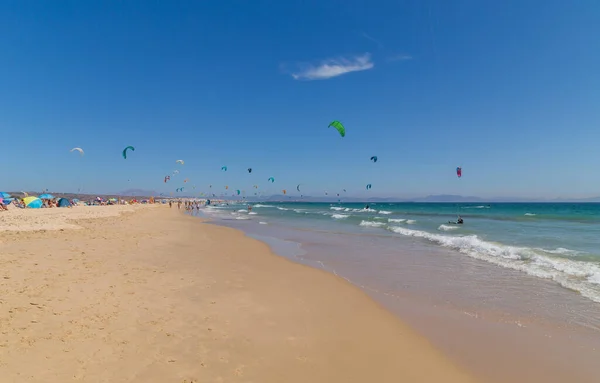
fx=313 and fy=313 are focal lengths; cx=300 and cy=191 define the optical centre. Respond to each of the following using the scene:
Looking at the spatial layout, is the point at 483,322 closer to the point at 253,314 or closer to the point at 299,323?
the point at 299,323

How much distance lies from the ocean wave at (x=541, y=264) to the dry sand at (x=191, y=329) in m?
6.62

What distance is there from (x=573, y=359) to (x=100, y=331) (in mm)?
7693

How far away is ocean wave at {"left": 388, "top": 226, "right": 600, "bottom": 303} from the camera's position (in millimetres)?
9281

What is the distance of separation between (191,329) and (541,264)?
516 inches

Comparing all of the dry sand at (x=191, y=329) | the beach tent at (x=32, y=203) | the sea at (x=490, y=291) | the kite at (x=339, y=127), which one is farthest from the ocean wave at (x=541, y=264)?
the beach tent at (x=32, y=203)

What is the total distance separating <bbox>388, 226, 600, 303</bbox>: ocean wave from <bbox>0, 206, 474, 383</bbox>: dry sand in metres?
6.62

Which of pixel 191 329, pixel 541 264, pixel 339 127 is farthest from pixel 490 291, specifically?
pixel 339 127

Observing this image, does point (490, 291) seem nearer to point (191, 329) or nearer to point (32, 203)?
point (191, 329)

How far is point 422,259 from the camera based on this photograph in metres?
13.4

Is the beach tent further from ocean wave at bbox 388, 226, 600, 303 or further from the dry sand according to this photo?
ocean wave at bbox 388, 226, 600, 303

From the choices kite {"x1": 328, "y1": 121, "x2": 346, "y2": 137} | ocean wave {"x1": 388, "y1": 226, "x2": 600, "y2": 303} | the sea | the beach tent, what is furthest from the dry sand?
the beach tent

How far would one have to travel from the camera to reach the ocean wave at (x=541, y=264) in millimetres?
9281

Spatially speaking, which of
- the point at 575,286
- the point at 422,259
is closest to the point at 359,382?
the point at 575,286

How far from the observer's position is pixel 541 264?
12.2 m
